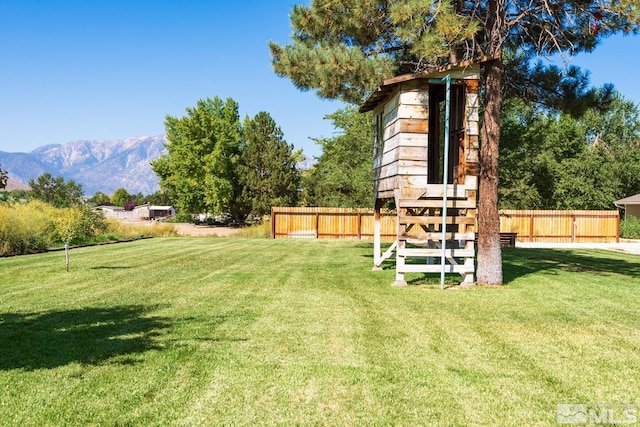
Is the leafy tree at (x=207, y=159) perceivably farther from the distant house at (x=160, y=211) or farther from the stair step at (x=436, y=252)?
the distant house at (x=160, y=211)

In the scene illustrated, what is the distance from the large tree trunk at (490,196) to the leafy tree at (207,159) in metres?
37.5

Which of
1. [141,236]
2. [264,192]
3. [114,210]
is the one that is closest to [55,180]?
[114,210]

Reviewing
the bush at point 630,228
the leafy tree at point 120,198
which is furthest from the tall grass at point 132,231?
the leafy tree at point 120,198

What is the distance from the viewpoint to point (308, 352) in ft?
16.6

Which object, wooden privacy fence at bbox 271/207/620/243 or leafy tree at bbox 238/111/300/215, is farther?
leafy tree at bbox 238/111/300/215

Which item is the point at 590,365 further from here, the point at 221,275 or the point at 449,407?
the point at 221,275

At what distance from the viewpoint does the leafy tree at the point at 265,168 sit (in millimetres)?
43094

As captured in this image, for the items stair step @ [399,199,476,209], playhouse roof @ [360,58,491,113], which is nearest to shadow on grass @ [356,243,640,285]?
stair step @ [399,199,476,209]

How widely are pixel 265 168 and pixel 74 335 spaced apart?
1527 inches

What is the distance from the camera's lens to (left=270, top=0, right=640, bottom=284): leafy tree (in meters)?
9.07

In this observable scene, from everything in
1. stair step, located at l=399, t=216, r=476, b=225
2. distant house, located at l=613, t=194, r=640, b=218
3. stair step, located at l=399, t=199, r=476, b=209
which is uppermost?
distant house, located at l=613, t=194, r=640, b=218

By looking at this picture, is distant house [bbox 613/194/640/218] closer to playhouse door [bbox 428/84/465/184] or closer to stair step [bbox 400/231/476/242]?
playhouse door [bbox 428/84/465/184]

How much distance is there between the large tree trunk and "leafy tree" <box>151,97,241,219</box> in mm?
37538

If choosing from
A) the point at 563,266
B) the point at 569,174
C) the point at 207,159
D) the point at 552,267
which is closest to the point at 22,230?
the point at 552,267
